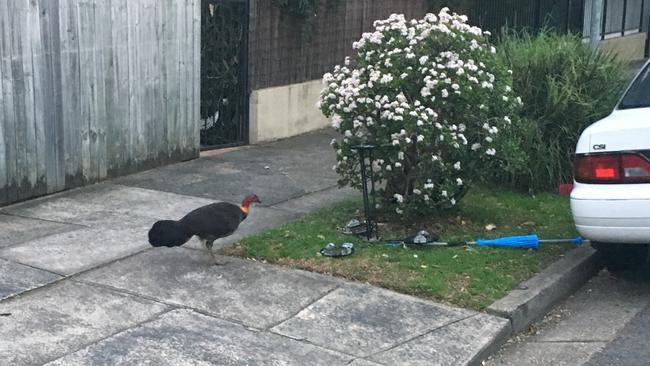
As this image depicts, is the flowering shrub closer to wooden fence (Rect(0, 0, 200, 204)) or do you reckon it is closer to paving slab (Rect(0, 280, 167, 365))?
paving slab (Rect(0, 280, 167, 365))

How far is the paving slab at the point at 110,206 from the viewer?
730cm

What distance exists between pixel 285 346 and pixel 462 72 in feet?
9.10

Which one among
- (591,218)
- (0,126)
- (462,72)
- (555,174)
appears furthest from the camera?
(555,174)

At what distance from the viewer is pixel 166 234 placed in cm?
584

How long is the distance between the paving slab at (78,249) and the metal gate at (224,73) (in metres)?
3.65

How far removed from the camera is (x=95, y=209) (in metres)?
7.62

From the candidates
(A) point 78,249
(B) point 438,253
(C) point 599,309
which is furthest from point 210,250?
(C) point 599,309

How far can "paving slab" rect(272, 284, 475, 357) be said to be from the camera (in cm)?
506

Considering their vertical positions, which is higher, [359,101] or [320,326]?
[359,101]

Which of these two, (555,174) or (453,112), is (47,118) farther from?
(555,174)

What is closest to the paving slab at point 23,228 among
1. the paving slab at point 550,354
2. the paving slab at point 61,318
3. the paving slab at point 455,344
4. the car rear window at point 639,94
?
the paving slab at point 61,318

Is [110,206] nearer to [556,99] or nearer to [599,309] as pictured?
[599,309]

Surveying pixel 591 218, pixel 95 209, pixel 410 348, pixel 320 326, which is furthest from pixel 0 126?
pixel 591 218

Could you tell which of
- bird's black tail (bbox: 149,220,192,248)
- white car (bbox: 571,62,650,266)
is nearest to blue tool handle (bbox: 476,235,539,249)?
white car (bbox: 571,62,650,266)
